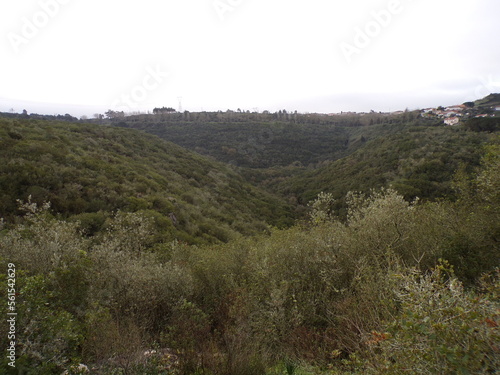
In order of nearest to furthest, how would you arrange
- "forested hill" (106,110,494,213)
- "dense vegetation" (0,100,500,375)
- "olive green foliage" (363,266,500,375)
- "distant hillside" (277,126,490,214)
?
"olive green foliage" (363,266,500,375) < "dense vegetation" (0,100,500,375) < "distant hillside" (277,126,490,214) < "forested hill" (106,110,494,213)

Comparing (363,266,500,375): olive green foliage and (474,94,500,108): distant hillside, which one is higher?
(474,94,500,108): distant hillside

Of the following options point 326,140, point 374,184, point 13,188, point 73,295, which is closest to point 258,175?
point 374,184

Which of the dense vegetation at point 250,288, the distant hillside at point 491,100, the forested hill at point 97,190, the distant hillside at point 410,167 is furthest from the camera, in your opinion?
the distant hillside at point 491,100

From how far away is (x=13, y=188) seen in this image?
12648 mm

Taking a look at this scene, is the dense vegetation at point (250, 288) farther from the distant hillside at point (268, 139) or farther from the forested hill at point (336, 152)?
the distant hillside at point (268, 139)

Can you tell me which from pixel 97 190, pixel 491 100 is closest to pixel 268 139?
pixel 97 190

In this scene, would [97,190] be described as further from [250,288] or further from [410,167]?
[410,167]

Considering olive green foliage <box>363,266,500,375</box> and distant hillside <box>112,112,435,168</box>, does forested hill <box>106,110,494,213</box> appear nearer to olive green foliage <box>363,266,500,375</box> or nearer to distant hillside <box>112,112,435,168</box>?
distant hillside <box>112,112,435,168</box>

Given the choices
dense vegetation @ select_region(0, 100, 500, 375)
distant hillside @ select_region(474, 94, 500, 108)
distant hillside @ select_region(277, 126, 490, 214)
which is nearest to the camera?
dense vegetation @ select_region(0, 100, 500, 375)

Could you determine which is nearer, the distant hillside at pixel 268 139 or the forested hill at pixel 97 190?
the forested hill at pixel 97 190

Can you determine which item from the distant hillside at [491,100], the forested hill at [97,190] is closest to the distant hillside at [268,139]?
the distant hillside at [491,100]

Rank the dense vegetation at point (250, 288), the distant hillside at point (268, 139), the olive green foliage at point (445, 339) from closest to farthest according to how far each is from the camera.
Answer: the olive green foliage at point (445, 339), the dense vegetation at point (250, 288), the distant hillside at point (268, 139)

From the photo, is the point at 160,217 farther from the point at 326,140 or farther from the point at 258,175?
the point at 326,140

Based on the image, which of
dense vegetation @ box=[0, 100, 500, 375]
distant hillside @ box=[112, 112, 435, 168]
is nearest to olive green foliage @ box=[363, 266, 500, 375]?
dense vegetation @ box=[0, 100, 500, 375]
